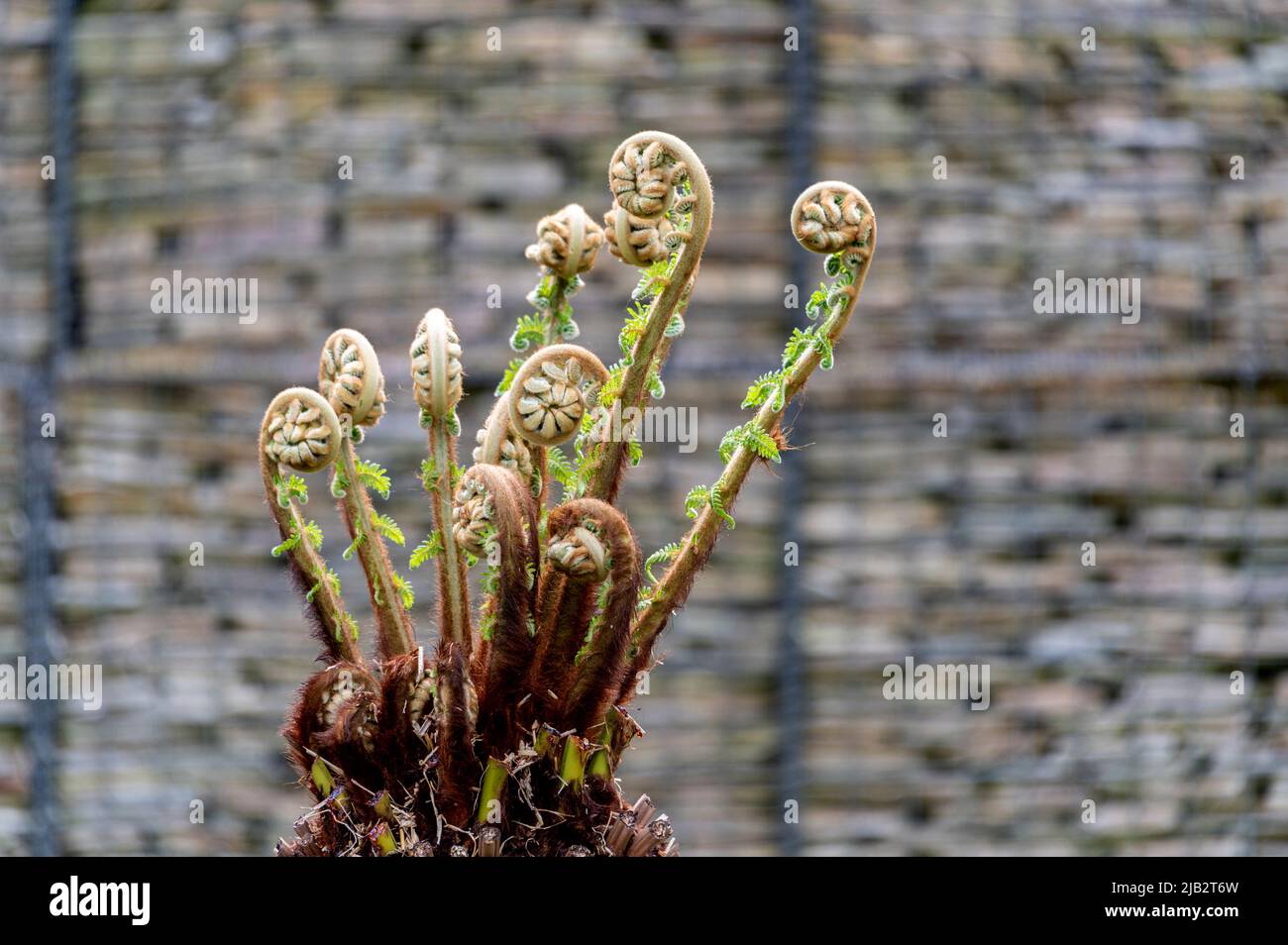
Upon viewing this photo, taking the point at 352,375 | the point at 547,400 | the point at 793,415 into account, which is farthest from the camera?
the point at 793,415

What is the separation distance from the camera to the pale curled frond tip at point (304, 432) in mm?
999

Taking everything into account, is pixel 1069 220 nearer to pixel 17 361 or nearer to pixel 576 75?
pixel 576 75

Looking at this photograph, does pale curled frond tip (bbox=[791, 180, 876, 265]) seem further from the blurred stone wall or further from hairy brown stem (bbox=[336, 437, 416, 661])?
the blurred stone wall

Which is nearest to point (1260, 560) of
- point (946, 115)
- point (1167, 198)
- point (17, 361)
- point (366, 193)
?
point (1167, 198)

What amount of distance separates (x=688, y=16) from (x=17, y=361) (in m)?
1.56

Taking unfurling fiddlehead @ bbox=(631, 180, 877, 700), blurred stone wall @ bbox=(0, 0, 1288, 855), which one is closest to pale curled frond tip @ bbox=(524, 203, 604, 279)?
unfurling fiddlehead @ bbox=(631, 180, 877, 700)

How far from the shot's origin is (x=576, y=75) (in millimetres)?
2693

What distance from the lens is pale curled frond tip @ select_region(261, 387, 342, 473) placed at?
100 cm

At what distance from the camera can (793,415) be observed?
2732mm

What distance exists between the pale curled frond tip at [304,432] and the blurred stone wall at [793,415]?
168cm

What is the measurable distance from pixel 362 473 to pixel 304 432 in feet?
0.37

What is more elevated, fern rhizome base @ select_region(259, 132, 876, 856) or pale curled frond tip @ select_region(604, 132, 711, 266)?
pale curled frond tip @ select_region(604, 132, 711, 266)

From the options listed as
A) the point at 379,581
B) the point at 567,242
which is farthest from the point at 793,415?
the point at 379,581

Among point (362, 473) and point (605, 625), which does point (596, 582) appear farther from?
point (362, 473)
